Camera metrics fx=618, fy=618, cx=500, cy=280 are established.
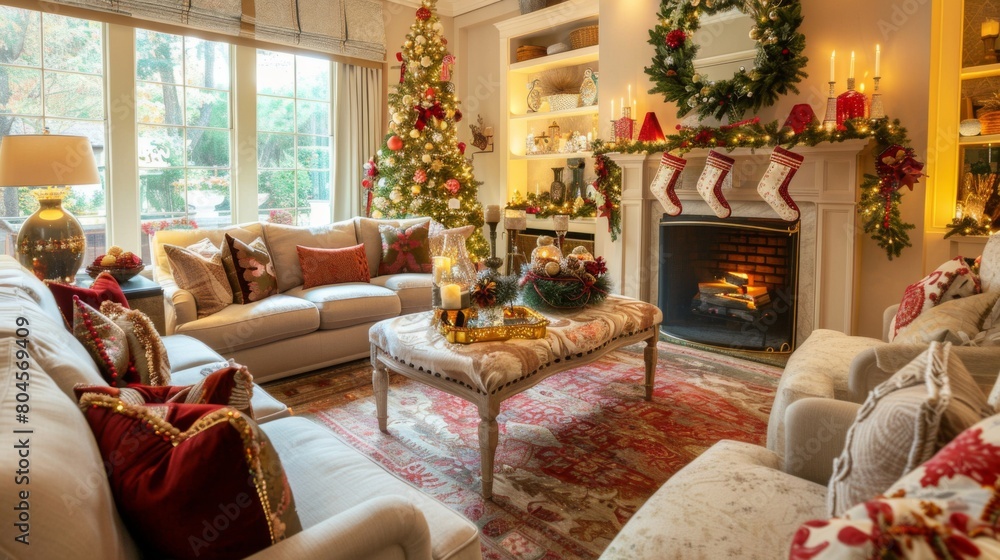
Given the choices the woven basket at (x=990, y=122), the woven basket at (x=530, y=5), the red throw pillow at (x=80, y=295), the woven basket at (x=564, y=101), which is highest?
the woven basket at (x=530, y=5)

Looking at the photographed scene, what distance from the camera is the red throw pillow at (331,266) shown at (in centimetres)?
401

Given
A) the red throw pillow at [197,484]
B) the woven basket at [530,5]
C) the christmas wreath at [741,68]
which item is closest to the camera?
the red throw pillow at [197,484]

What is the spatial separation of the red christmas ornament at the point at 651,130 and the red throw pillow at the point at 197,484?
3913 mm

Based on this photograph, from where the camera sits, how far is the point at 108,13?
4207 millimetres

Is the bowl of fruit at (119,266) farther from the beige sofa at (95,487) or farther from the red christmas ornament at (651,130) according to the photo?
the red christmas ornament at (651,130)

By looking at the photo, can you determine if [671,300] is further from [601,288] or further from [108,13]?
[108,13]

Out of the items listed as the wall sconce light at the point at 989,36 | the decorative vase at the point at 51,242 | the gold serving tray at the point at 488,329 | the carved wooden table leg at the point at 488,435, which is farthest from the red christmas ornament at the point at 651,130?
the decorative vase at the point at 51,242

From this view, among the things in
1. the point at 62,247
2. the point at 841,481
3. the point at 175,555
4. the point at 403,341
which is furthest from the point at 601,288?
the point at 62,247

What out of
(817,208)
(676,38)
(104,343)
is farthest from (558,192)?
(104,343)

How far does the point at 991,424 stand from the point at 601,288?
2.37 metres

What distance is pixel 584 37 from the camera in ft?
17.4

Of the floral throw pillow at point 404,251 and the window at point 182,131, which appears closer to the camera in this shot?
the floral throw pillow at point 404,251

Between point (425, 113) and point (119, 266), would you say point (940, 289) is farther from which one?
point (425, 113)

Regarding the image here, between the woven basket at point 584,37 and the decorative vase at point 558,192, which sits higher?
the woven basket at point 584,37
